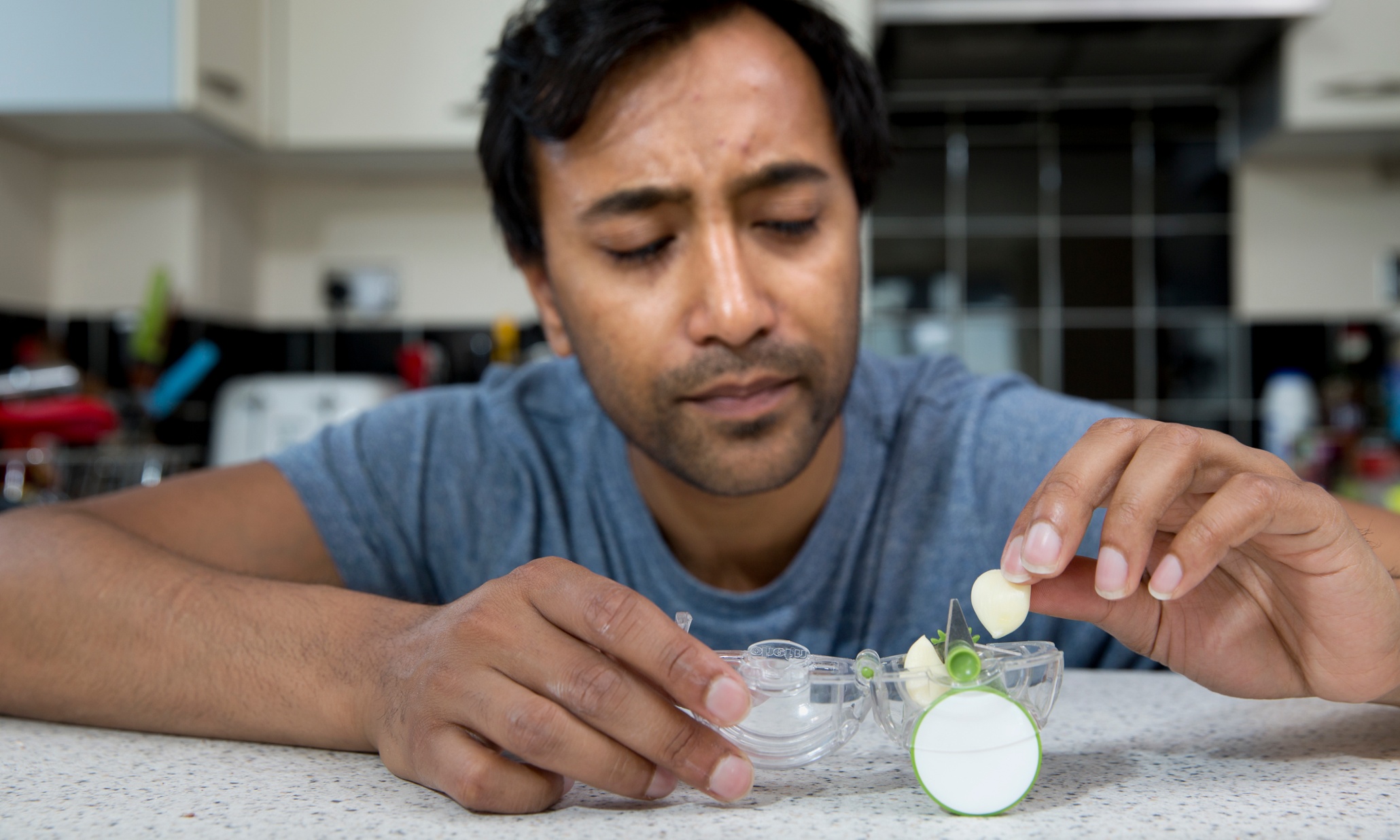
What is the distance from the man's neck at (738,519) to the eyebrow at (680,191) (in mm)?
244

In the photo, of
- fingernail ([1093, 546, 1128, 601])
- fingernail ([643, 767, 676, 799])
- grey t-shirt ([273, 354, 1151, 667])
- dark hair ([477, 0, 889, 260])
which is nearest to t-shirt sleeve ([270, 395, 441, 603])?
grey t-shirt ([273, 354, 1151, 667])

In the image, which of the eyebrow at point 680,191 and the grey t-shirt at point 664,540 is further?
the grey t-shirt at point 664,540

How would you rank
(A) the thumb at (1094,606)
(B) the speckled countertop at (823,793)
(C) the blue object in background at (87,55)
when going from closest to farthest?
(B) the speckled countertop at (823,793), (A) the thumb at (1094,606), (C) the blue object in background at (87,55)

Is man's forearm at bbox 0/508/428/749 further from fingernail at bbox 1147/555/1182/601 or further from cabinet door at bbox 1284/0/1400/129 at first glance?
cabinet door at bbox 1284/0/1400/129

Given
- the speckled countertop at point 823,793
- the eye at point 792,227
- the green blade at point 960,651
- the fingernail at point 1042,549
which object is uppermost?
the eye at point 792,227

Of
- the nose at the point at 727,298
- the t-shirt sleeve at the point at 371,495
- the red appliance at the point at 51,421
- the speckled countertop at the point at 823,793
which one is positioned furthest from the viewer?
the red appliance at the point at 51,421

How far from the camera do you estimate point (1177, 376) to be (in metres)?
2.42

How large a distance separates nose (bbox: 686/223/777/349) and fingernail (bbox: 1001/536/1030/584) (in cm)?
38

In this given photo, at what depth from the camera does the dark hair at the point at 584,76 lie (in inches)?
37.4

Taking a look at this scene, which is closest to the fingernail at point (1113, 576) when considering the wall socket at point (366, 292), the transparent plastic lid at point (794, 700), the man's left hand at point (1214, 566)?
the man's left hand at point (1214, 566)

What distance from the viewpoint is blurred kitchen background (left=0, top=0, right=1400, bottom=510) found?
2041 millimetres

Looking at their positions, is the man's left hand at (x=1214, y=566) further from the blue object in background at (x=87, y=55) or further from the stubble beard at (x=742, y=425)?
the blue object in background at (x=87, y=55)

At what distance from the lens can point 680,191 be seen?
0.89 metres

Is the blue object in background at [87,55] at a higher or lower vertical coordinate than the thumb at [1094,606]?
higher
